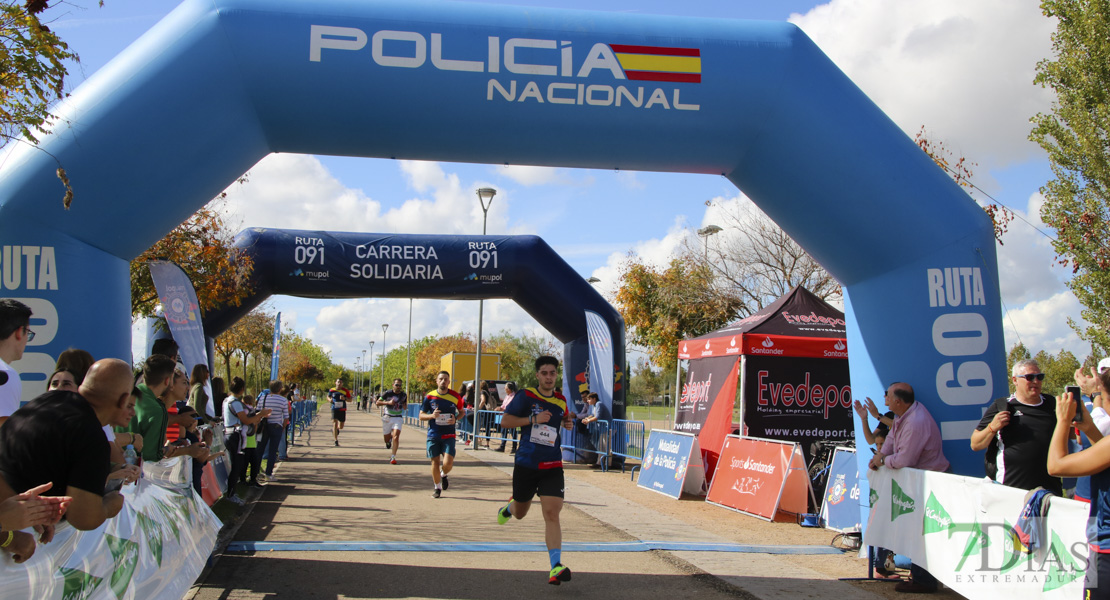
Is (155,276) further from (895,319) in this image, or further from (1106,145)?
(1106,145)

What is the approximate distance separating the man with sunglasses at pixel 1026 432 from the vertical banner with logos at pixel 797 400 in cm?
613

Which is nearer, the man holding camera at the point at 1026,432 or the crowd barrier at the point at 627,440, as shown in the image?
the man holding camera at the point at 1026,432

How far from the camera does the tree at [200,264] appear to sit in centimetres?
1155

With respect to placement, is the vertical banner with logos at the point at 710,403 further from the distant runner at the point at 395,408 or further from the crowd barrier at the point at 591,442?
the distant runner at the point at 395,408

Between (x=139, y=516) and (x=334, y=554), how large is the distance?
2.88 metres

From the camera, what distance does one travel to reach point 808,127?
670 centimetres

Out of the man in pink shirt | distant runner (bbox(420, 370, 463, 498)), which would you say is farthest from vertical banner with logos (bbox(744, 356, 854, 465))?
the man in pink shirt

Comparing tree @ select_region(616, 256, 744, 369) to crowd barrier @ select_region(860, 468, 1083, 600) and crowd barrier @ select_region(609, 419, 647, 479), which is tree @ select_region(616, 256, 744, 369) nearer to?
crowd barrier @ select_region(609, 419, 647, 479)

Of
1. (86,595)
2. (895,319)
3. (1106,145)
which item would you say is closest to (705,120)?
(895,319)

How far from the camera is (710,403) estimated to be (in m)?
12.7

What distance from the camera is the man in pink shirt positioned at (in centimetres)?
637

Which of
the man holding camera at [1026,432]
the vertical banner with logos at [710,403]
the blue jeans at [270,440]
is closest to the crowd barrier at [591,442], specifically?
the vertical banner with logos at [710,403]

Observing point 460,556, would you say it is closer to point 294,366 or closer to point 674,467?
point 674,467

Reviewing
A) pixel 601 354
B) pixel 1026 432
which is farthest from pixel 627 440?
pixel 1026 432
